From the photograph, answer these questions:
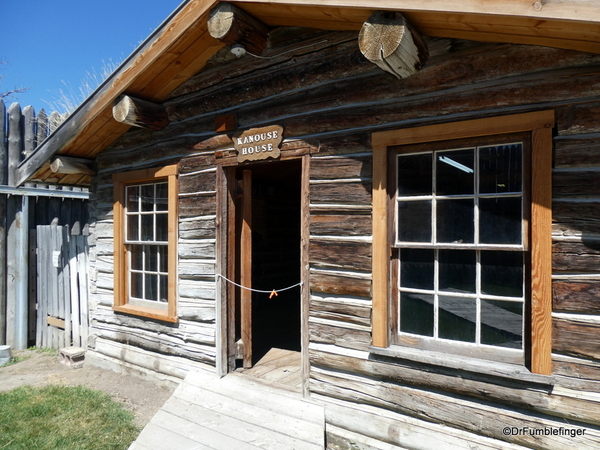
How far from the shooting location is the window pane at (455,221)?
334cm

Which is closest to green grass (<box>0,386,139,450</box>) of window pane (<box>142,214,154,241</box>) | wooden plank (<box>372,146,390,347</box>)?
window pane (<box>142,214,154,241</box>)

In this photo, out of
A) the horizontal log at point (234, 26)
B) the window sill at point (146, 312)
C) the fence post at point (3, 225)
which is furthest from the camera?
the fence post at point (3, 225)

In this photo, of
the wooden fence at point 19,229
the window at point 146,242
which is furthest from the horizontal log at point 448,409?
the wooden fence at point 19,229

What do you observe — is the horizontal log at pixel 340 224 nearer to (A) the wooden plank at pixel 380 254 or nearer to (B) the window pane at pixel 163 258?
(A) the wooden plank at pixel 380 254

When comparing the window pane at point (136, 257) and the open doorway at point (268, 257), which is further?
the window pane at point (136, 257)

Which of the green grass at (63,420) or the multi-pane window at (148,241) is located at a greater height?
the multi-pane window at (148,241)

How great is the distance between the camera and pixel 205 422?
4.04 m

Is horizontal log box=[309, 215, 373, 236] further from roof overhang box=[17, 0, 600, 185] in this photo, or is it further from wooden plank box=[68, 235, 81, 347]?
wooden plank box=[68, 235, 81, 347]

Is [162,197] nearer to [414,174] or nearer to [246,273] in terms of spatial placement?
[246,273]

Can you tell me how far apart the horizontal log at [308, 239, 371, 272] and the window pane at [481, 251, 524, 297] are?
958mm

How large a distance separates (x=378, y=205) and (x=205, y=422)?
104 inches

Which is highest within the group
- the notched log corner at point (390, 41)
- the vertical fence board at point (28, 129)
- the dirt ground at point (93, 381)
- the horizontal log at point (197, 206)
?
the vertical fence board at point (28, 129)

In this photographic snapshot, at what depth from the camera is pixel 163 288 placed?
5.74 metres

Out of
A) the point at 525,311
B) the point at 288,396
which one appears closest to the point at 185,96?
the point at 288,396
